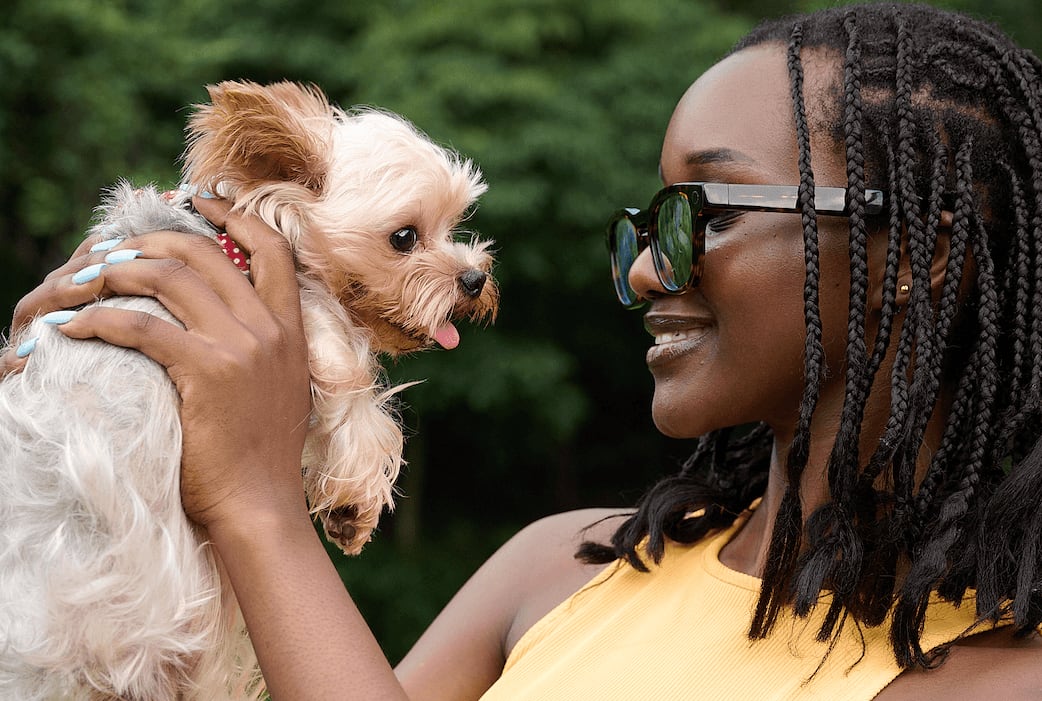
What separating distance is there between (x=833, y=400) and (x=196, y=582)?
1405 millimetres

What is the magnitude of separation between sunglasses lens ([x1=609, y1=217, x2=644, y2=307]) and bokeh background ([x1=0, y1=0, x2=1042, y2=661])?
489 cm

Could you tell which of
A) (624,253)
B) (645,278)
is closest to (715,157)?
(645,278)

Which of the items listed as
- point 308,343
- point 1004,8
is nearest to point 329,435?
point 308,343

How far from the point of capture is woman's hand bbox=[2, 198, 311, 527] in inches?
84.3

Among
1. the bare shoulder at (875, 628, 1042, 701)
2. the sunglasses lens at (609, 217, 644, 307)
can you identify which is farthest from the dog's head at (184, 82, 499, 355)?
the bare shoulder at (875, 628, 1042, 701)

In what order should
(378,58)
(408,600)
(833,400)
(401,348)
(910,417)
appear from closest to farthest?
(910,417), (833,400), (401,348), (378,58), (408,600)

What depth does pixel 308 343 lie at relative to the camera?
2.48 m

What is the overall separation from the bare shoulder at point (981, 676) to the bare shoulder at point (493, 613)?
0.92 meters

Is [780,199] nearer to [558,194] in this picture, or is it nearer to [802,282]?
[802,282]

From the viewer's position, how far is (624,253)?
305 centimetres

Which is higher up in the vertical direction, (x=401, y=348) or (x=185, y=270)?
(x=185, y=270)

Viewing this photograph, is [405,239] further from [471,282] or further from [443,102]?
[443,102]

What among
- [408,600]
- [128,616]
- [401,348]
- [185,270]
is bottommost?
[408,600]

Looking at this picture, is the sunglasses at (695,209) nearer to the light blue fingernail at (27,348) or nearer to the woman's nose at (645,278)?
the woman's nose at (645,278)
